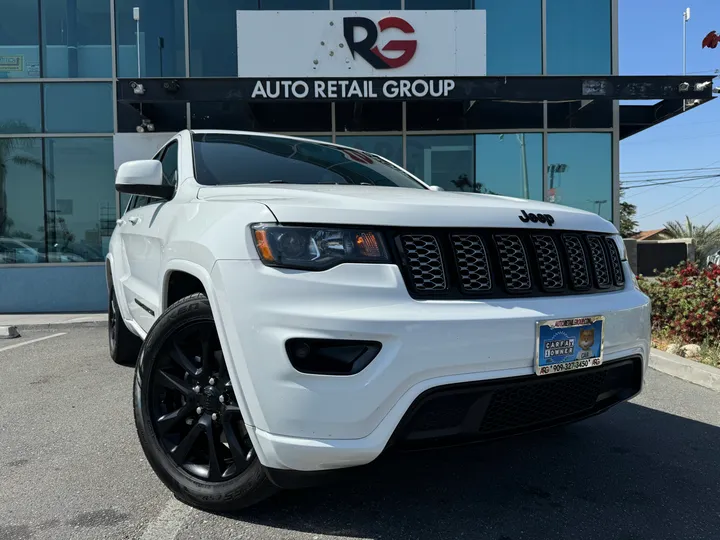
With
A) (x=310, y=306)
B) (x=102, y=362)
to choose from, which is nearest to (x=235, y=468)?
(x=310, y=306)

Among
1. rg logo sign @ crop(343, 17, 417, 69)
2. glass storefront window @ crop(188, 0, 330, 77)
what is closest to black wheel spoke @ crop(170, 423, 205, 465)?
rg logo sign @ crop(343, 17, 417, 69)

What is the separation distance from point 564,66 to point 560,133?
4.16 ft

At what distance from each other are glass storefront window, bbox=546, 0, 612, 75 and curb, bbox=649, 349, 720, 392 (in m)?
6.72

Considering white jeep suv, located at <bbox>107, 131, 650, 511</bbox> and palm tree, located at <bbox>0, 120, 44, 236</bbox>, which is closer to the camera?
white jeep suv, located at <bbox>107, 131, 650, 511</bbox>

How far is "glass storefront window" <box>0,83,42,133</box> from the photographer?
9891mm

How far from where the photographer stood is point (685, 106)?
9.00m

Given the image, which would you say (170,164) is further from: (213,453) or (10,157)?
(10,157)

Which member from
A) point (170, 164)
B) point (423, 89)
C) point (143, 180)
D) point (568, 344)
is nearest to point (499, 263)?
point (568, 344)

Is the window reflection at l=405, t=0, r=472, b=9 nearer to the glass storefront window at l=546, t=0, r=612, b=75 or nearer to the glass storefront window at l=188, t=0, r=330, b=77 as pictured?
the glass storefront window at l=546, t=0, r=612, b=75

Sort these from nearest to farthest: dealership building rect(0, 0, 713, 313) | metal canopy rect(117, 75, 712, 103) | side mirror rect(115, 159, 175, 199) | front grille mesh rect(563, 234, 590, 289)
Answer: front grille mesh rect(563, 234, 590, 289) → side mirror rect(115, 159, 175, 199) → metal canopy rect(117, 75, 712, 103) → dealership building rect(0, 0, 713, 313)

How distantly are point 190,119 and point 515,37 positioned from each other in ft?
19.9

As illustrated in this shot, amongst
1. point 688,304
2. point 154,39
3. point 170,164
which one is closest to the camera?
point 170,164

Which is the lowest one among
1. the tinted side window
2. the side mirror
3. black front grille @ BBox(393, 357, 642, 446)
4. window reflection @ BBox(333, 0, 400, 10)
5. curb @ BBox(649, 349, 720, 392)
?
curb @ BBox(649, 349, 720, 392)

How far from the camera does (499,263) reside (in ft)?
6.97
